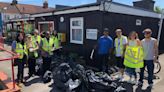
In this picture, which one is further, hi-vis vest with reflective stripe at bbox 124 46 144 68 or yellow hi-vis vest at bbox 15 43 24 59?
yellow hi-vis vest at bbox 15 43 24 59

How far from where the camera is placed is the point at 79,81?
195 inches

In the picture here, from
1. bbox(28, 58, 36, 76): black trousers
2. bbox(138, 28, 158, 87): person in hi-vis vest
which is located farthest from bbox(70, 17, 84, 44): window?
bbox(138, 28, 158, 87): person in hi-vis vest

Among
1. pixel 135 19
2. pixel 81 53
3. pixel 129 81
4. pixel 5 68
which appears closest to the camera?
pixel 129 81

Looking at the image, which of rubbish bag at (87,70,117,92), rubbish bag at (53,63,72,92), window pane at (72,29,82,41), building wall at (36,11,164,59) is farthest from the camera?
window pane at (72,29,82,41)

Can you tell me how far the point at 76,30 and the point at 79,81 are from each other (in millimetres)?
4736

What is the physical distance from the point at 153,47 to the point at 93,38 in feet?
10.9

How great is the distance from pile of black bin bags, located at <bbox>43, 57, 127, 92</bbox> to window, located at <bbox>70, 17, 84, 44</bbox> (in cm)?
366

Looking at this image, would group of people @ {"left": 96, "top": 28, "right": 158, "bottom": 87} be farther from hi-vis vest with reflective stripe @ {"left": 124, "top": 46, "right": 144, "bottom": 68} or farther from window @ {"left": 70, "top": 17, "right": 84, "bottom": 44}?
window @ {"left": 70, "top": 17, "right": 84, "bottom": 44}

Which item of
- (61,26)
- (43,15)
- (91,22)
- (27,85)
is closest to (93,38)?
(91,22)

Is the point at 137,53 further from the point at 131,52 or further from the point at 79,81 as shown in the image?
the point at 79,81

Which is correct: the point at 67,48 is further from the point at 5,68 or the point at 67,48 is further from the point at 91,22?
the point at 5,68

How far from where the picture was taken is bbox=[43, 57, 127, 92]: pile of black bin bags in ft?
15.8

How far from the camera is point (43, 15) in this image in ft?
39.2

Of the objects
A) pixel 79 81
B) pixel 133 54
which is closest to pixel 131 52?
pixel 133 54
